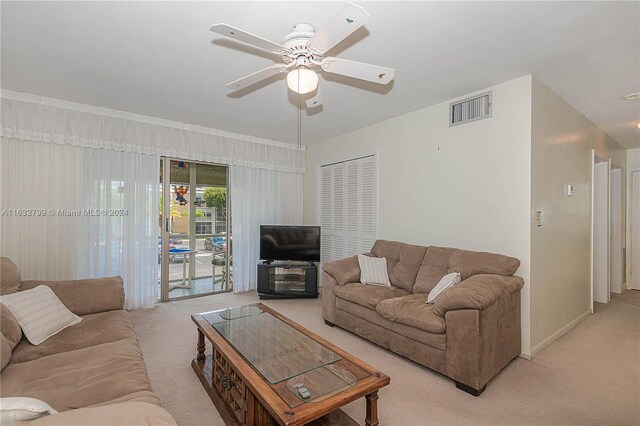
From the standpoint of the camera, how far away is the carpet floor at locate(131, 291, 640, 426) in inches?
76.5

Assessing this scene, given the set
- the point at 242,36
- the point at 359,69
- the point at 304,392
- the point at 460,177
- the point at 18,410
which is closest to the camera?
the point at 18,410

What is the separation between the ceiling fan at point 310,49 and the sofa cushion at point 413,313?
184 centimetres

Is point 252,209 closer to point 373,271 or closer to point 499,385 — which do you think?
point 373,271

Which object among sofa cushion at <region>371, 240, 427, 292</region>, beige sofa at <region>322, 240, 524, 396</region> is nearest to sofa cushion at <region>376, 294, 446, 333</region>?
beige sofa at <region>322, 240, 524, 396</region>

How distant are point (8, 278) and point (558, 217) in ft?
16.4

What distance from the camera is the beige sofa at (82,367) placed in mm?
939

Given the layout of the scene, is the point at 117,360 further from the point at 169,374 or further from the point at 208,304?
the point at 208,304

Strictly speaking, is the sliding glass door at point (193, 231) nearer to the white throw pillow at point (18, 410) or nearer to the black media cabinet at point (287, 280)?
the black media cabinet at point (287, 280)

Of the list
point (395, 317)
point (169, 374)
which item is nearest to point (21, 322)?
point (169, 374)

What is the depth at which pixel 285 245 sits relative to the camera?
189 inches

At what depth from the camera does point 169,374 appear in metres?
2.42

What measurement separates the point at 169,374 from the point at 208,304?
6.16ft

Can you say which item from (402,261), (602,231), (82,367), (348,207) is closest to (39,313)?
(82,367)

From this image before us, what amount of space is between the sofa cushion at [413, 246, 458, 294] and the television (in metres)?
1.95
